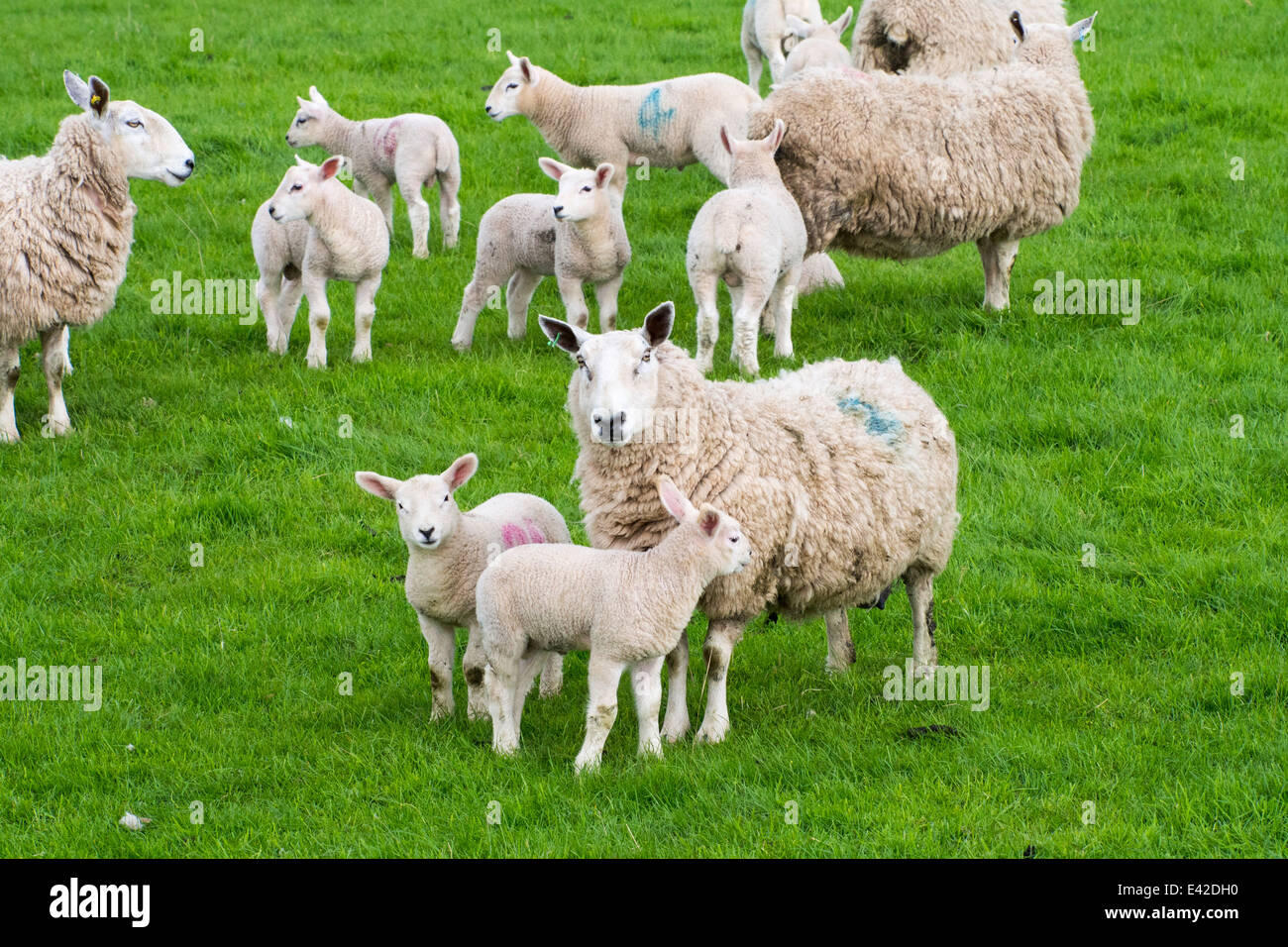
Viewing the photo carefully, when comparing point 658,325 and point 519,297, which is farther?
point 519,297

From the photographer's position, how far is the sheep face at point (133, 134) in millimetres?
9062

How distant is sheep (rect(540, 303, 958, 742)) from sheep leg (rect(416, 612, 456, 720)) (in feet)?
2.33

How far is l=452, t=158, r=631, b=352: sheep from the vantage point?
9.18 m

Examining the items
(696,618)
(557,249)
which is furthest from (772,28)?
(696,618)

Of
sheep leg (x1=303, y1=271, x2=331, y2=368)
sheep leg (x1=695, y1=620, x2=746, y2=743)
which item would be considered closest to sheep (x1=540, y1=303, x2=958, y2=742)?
sheep leg (x1=695, y1=620, x2=746, y2=743)

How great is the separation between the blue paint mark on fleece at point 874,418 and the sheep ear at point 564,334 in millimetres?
1196

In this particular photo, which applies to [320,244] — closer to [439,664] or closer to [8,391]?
[8,391]

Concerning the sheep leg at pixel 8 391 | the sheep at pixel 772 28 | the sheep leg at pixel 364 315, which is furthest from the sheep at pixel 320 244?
the sheep at pixel 772 28

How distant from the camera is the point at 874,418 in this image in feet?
21.0

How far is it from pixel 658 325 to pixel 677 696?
1.46 metres

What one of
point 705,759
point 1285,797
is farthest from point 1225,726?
point 705,759

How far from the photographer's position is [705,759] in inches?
217

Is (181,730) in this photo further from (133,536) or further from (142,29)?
(142,29)

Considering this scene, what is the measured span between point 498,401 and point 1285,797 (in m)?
5.43
